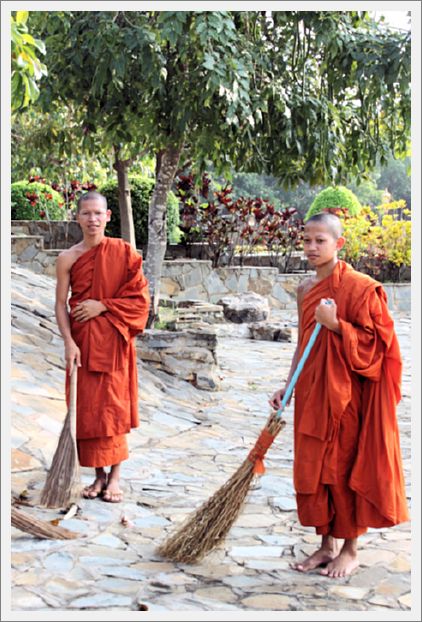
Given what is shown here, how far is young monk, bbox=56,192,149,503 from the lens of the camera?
4.87 metres

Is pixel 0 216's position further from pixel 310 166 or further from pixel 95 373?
pixel 310 166

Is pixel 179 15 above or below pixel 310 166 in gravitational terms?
above

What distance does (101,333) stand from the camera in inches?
193

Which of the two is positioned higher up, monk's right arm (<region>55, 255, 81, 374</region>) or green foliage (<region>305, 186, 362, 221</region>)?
green foliage (<region>305, 186, 362, 221</region>)

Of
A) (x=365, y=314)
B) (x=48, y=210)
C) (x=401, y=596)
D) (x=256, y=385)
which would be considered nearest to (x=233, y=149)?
(x=256, y=385)

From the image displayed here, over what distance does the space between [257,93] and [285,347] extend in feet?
15.8

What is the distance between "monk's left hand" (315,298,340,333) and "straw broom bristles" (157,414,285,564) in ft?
1.72

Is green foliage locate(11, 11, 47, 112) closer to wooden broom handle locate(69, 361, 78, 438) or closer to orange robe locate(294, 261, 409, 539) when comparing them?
orange robe locate(294, 261, 409, 539)

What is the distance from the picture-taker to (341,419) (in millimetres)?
3752

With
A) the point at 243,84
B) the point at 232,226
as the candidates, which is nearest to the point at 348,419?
the point at 243,84

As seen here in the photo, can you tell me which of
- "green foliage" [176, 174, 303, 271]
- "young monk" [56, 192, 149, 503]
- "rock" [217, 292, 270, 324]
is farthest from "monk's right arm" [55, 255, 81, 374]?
"green foliage" [176, 174, 303, 271]

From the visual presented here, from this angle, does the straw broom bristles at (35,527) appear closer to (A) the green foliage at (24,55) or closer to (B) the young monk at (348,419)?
(B) the young monk at (348,419)

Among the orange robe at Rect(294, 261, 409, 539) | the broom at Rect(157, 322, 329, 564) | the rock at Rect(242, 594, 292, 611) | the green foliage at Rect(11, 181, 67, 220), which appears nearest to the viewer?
the rock at Rect(242, 594, 292, 611)

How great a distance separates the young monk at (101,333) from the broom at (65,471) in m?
0.20
